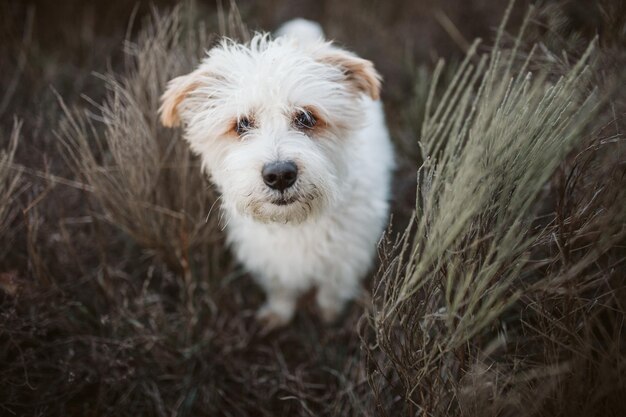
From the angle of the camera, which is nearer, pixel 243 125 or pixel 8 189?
pixel 243 125

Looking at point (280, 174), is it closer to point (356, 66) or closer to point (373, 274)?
point (356, 66)

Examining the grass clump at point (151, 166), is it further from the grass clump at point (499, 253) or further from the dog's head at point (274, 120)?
the grass clump at point (499, 253)

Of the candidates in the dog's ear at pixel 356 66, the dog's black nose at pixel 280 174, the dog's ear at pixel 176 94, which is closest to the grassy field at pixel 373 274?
the dog's ear at pixel 176 94

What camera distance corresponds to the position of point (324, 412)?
2861 mm

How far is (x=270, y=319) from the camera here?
3580 mm

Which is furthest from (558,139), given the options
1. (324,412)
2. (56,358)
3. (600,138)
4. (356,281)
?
(56,358)

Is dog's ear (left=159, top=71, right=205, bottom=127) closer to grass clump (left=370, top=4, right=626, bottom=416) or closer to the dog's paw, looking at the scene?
grass clump (left=370, top=4, right=626, bottom=416)

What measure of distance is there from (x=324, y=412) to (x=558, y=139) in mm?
2187

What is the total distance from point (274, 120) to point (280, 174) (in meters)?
0.39

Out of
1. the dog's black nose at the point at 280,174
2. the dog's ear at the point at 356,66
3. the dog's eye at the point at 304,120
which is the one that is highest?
the dog's ear at the point at 356,66

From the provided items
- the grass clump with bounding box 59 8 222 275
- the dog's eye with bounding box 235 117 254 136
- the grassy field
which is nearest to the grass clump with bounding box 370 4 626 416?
the grassy field

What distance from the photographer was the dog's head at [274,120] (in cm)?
227

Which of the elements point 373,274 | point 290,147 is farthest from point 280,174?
point 373,274

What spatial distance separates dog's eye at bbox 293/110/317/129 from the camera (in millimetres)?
2477
